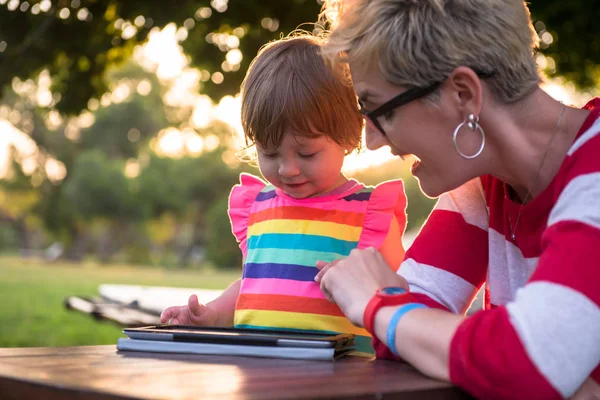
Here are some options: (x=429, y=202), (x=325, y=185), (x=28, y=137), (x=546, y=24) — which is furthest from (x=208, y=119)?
(x=325, y=185)

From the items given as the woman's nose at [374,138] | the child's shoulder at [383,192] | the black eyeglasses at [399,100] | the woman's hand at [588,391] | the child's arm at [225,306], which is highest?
the black eyeglasses at [399,100]

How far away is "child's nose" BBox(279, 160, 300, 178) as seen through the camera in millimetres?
2271

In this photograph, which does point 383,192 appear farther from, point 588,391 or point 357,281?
point 588,391

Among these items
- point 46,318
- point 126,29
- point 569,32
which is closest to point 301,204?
point 126,29

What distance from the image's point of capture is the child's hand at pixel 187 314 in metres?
2.23

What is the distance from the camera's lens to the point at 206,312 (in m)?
2.39

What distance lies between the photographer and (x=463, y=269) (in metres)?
1.98

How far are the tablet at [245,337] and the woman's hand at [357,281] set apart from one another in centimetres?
8

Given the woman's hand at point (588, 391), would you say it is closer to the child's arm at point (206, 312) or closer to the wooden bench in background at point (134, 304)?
the child's arm at point (206, 312)

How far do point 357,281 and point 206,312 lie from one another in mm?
865

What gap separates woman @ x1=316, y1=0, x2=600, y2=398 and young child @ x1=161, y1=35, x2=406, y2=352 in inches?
13.3

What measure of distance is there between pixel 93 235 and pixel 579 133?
4906cm

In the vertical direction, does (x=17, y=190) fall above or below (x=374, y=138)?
above

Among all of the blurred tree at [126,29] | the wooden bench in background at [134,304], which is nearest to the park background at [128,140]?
the blurred tree at [126,29]
